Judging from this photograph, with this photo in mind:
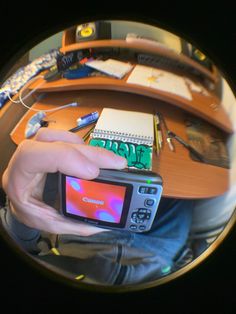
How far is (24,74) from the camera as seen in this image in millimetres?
708

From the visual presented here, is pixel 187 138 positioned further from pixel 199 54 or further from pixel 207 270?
pixel 207 270

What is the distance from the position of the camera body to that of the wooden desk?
41mm

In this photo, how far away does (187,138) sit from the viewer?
765mm

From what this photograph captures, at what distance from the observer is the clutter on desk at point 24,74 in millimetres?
695

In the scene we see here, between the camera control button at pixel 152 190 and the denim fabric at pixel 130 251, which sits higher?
the camera control button at pixel 152 190

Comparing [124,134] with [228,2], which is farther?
[124,134]

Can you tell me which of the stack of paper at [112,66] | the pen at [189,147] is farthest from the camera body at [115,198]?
the stack of paper at [112,66]

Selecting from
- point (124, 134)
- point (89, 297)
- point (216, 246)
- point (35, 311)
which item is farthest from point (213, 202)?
point (35, 311)

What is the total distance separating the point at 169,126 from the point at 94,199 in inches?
8.9

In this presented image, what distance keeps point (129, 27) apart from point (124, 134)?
0.21 meters

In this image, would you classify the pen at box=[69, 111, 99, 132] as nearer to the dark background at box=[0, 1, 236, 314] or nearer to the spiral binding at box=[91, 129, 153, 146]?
the spiral binding at box=[91, 129, 153, 146]

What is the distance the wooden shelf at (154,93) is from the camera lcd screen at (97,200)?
197 mm

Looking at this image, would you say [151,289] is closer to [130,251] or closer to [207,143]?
[130,251]

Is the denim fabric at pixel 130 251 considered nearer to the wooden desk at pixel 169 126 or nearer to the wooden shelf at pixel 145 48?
the wooden desk at pixel 169 126
